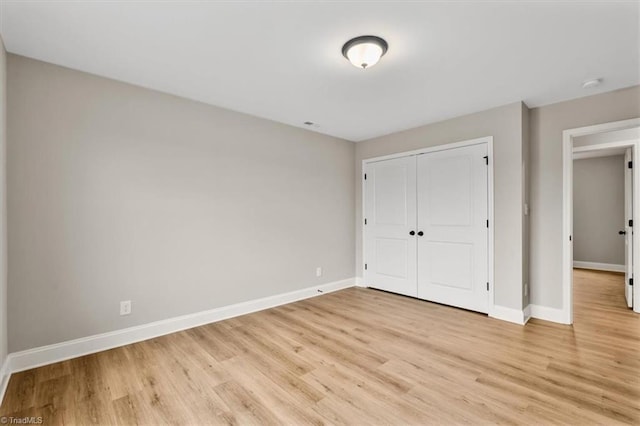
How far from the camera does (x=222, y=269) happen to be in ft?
11.2

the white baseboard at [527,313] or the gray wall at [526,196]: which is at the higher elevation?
the gray wall at [526,196]

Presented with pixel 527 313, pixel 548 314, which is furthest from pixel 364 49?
pixel 548 314

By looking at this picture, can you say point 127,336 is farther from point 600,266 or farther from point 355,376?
point 600,266

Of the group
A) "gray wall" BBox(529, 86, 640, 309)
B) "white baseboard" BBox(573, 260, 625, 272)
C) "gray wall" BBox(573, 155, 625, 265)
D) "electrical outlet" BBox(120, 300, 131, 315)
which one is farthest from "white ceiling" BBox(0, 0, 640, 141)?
"white baseboard" BBox(573, 260, 625, 272)

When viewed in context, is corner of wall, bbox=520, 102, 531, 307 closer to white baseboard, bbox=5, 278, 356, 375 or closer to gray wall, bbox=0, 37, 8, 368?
white baseboard, bbox=5, 278, 356, 375

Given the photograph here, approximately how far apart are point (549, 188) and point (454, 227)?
1070mm

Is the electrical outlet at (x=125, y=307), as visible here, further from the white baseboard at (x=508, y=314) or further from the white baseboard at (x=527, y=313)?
the white baseboard at (x=527, y=313)

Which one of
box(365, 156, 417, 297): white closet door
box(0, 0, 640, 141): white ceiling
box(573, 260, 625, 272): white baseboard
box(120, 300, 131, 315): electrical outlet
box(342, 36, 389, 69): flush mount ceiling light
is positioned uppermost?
box(0, 0, 640, 141): white ceiling

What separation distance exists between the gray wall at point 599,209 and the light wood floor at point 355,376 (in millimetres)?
3914

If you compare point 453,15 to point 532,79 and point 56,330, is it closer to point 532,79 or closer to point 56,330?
point 532,79

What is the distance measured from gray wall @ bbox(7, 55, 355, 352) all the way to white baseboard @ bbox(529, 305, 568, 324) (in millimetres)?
2899

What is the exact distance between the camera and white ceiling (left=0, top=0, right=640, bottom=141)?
5.93 ft

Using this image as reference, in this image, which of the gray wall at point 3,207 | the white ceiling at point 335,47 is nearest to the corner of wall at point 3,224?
the gray wall at point 3,207

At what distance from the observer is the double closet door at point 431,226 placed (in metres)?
3.58
